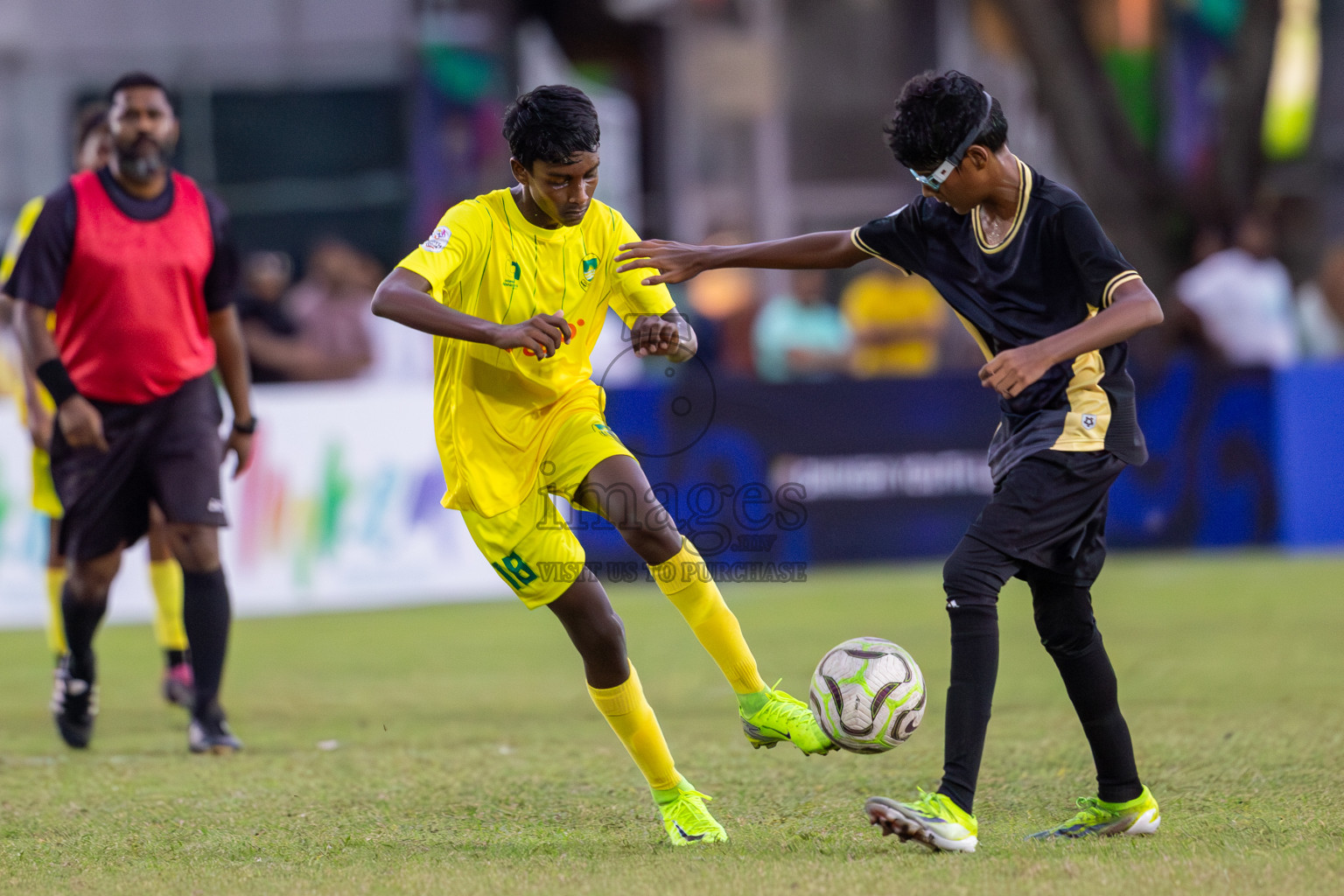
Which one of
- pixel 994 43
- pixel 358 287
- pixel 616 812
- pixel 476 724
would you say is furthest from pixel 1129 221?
pixel 616 812

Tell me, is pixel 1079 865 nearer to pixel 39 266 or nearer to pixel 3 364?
pixel 39 266

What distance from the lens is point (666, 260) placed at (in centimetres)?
505

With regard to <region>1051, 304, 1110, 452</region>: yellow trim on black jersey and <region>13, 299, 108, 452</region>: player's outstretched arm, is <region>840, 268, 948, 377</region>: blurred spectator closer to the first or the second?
<region>13, 299, 108, 452</region>: player's outstretched arm

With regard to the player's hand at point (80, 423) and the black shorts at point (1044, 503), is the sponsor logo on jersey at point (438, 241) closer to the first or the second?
the black shorts at point (1044, 503)

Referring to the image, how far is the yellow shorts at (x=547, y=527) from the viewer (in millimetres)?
4879

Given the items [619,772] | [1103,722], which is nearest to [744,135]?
[619,772]

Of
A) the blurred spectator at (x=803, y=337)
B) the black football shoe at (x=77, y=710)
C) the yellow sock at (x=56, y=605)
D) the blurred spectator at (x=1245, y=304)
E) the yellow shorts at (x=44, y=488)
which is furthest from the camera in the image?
the blurred spectator at (x=1245, y=304)

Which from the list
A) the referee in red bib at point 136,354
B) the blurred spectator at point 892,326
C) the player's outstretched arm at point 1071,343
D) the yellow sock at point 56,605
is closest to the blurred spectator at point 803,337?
the blurred spectator at point 892,326

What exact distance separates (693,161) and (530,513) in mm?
18498

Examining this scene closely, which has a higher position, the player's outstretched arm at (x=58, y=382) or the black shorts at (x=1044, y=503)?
the player's outstretched arm at (x=58, y=382)

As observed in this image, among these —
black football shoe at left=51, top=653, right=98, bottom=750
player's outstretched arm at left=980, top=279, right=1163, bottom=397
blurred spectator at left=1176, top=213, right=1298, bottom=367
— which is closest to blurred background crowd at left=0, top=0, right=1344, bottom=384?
blurred spectator at left=1176, top=213, right=1298, bottom=367

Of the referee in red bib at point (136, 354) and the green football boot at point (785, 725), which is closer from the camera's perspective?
the green football boot at point (785, 725)

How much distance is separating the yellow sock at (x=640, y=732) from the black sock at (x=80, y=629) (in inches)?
113

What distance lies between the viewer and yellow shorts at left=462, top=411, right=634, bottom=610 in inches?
192
